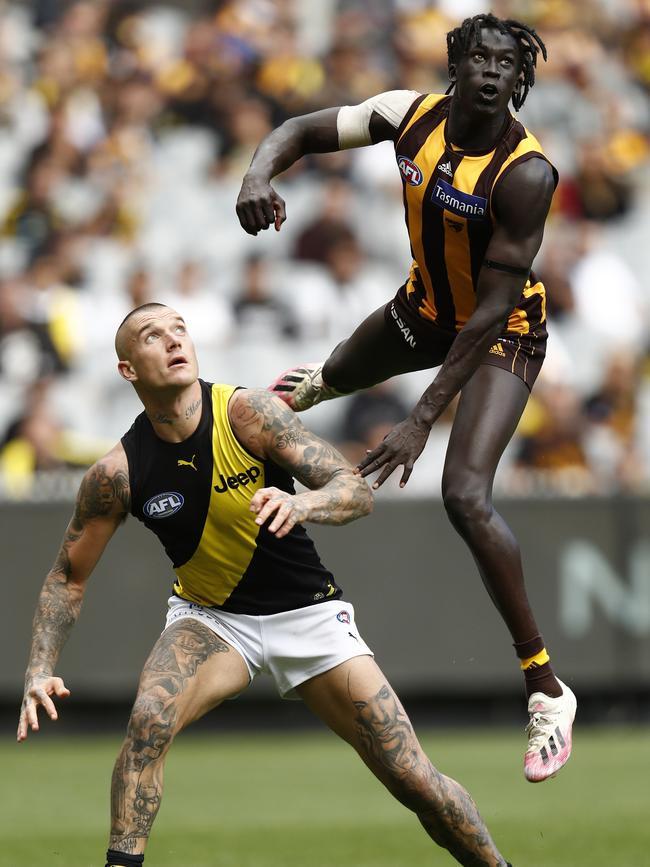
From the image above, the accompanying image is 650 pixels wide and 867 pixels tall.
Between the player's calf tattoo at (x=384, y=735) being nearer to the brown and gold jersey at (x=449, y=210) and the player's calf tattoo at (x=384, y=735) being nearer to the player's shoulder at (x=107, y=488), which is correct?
the player's shoulder at (x=107, y=488)

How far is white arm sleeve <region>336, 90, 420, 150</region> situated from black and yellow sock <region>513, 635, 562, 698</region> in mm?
2433

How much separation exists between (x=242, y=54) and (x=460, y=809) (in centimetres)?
1120

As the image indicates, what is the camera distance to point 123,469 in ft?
21.6

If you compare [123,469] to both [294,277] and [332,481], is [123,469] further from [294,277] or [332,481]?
[294,277]

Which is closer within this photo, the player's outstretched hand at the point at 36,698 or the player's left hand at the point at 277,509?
the player's left hand at the point at 277,509

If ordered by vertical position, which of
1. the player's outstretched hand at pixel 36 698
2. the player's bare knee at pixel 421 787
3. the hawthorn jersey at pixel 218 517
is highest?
the hawthorn jersey at pixel 218 517

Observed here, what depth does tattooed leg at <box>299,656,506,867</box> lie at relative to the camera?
6543 millimetres

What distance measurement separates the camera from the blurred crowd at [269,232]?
1366 centimetres

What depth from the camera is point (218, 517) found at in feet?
21.7

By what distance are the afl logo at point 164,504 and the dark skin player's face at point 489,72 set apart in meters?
2.10

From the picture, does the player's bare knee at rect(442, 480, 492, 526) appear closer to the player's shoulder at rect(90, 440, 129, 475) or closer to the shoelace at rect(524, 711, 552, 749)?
the shoelace at rect(524, 711, 552, 749)

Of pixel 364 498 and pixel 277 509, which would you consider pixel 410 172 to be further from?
pixel 277 509

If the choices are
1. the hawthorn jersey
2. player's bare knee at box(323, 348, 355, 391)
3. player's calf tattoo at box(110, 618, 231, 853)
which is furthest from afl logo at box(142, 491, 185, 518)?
player's bare knee at box(323, 348, 355, 391)

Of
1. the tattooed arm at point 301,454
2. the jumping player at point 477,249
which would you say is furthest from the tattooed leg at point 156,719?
the jumping player at point 477,249
